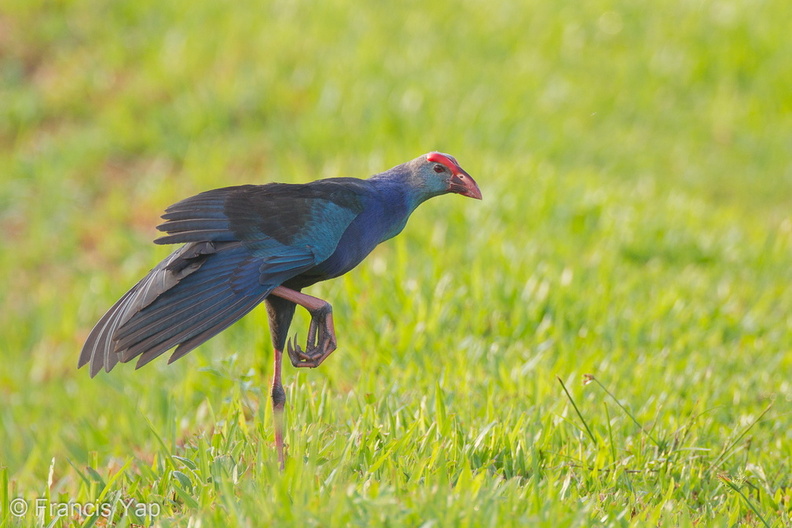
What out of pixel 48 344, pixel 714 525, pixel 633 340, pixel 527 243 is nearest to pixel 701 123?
pixel 527 243

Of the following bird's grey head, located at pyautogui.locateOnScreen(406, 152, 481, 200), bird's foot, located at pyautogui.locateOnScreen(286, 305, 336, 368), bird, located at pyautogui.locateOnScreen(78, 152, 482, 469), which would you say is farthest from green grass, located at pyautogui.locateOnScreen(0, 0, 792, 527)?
bird's grey head, located at pyautogui.locateOnScreen(406, 152, 481, 200)

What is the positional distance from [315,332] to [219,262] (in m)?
0.42

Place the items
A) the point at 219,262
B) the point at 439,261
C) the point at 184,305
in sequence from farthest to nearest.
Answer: the point at 439,261 → the point at 219,262 → the point at 184,305

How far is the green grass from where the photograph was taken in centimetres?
347

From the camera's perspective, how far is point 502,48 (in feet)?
35.9

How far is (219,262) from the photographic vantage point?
3.21 m

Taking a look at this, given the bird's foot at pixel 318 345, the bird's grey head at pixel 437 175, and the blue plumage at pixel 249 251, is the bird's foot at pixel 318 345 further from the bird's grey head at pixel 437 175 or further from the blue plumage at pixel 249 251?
the bird's grey head at pixel 437 175

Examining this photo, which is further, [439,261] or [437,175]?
[439,261]

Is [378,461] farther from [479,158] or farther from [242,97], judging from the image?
[242,97]

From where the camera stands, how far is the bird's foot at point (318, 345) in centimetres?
322

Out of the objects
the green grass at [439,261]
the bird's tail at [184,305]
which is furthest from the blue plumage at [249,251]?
the green grass at [439,261]

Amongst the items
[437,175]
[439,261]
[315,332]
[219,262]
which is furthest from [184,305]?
[439,261]

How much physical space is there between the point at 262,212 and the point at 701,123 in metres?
8.33

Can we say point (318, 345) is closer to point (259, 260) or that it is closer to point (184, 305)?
point (259, 260)
